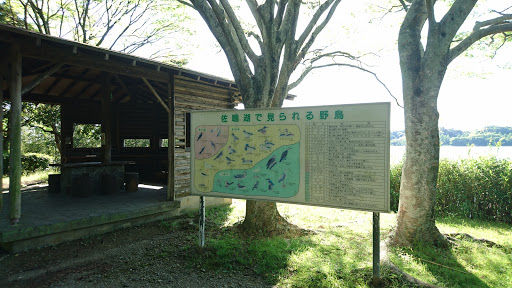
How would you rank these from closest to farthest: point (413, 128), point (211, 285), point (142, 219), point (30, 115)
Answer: point (211, 285)
point (413, 128)
point (142, 219)
point (30, 115)

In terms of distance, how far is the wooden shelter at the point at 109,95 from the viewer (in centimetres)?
530

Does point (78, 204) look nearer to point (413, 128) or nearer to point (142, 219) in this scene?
point (142, 219)

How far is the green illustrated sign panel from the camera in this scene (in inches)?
142

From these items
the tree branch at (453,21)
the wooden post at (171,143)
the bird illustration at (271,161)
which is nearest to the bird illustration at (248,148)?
the bird illustration at (271,161)

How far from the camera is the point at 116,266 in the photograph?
14.9 feet

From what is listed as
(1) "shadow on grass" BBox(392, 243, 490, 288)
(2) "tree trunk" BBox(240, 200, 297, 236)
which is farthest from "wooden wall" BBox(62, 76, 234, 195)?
(1) "shadow on grass" BBox(392, 243, 490, 288)

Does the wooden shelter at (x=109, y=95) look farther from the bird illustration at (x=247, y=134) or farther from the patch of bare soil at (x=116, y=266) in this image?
the bird illustration at (x=247, y=134)

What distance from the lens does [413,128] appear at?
5168 millimetres

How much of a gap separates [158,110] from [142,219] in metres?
6.25

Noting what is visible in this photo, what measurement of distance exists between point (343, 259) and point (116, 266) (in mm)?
3589

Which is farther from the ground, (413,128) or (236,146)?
(413,128)

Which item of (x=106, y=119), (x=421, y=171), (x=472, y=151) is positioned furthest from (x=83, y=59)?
(x=472, y=151)

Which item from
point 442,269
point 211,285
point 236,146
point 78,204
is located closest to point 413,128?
point 442,269

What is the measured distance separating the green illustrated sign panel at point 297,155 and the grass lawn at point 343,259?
3.51 ft
